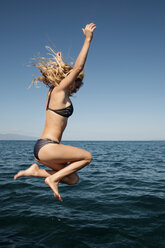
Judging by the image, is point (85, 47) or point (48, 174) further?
point (48, 174)

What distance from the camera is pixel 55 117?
3.67 metres

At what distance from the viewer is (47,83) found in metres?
4.14

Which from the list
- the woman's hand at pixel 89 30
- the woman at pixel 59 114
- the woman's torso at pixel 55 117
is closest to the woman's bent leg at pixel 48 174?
the woman at pixel 59 114


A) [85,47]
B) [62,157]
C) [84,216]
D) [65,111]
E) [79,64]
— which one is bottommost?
[84,216]

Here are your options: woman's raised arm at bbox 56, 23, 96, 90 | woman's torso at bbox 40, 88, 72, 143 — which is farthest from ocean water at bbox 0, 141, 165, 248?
woman's raised arm at bbox 56, 23, 96, 90

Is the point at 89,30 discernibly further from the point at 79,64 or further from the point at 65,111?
the point at 65,111

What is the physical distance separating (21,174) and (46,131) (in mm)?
1400

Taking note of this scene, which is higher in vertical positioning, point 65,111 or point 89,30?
point 89,30

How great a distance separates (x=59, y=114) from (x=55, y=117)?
96 mm

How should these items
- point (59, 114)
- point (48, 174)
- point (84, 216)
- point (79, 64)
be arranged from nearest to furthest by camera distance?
point (79, 64), point (59, 114), point (48, 174), point (84, 216)

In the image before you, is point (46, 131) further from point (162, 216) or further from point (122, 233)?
point (162, 216)

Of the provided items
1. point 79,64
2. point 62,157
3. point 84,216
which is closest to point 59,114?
point 62,157

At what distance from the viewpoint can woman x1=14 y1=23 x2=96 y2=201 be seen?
141 inches

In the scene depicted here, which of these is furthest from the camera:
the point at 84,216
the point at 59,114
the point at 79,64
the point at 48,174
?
the point at 84,216
